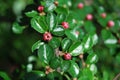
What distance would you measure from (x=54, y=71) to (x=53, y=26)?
0.18m

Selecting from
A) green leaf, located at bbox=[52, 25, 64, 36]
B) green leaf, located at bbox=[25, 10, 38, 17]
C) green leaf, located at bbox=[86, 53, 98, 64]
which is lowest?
green leaf, located at bbox=[86, 53, 98, 64]

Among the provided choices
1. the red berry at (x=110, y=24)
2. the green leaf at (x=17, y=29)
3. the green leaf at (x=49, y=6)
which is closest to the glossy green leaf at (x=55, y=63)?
the green leaf at (x=49, y=6)

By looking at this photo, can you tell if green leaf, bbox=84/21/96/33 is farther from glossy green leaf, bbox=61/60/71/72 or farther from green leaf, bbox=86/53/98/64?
glossy green leaf, bbox=61/60/71/72

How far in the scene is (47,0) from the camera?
135cm

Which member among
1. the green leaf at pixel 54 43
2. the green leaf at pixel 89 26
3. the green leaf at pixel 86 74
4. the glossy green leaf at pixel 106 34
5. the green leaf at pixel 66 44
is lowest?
the green leaf at pixel 89 26

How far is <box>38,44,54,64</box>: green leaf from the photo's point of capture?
1182 mm

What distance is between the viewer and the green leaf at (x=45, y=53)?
3.88 ft

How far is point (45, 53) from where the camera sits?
1180mm

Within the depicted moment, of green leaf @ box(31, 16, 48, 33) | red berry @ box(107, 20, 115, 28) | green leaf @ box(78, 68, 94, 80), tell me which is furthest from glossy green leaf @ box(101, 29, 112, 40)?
green leaf @ box(31, 16, 48, 33)

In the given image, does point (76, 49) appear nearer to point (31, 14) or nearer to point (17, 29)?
point (31, 14)

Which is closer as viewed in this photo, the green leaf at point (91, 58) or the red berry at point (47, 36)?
the red berry at point (47, 36)

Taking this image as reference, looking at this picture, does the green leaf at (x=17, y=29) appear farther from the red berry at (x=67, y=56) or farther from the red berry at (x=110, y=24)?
the red berry at (x=110, y=24)

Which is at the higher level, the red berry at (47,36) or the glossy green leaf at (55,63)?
the red berry at (47,36)

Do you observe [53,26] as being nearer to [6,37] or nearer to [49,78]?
[49,78]
